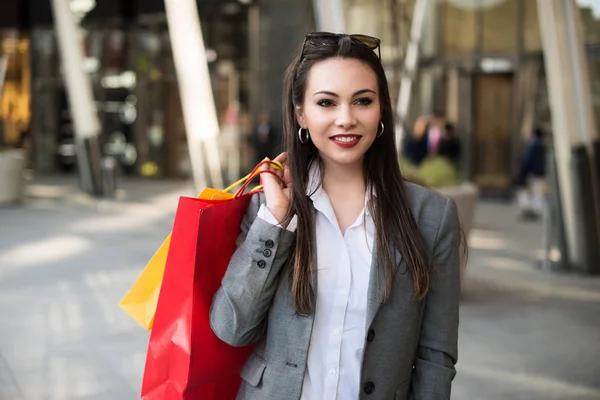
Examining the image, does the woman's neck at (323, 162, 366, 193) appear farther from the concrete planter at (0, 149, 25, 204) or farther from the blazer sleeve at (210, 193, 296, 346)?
the concrete planter at (0, 149, 25, 204)

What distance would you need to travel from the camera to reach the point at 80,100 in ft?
61.0

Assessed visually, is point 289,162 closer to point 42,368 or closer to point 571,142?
point 42,368

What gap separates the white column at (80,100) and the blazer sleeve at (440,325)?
17281mm

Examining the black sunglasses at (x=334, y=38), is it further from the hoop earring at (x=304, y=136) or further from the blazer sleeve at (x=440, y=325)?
the blazer sleeve at (x=440, y=325)

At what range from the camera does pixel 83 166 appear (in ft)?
62.0

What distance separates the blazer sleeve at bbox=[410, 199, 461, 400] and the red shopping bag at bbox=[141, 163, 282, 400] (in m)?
0.54

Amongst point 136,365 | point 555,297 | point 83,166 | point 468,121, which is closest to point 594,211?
point 555,297

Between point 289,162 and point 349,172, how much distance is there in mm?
170

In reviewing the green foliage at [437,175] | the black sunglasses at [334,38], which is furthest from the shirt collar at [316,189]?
the green foliage at [437,175]

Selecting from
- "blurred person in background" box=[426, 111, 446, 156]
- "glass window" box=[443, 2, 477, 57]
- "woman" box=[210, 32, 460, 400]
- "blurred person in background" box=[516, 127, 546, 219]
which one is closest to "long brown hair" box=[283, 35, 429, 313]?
"woman" box=[210, 32, 460, 400]

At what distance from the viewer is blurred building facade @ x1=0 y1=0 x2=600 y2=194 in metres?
19.0

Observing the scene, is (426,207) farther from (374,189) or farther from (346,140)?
(346,140)

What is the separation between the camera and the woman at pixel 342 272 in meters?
2.05

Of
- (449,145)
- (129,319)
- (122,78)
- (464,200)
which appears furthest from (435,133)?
(122,78)
